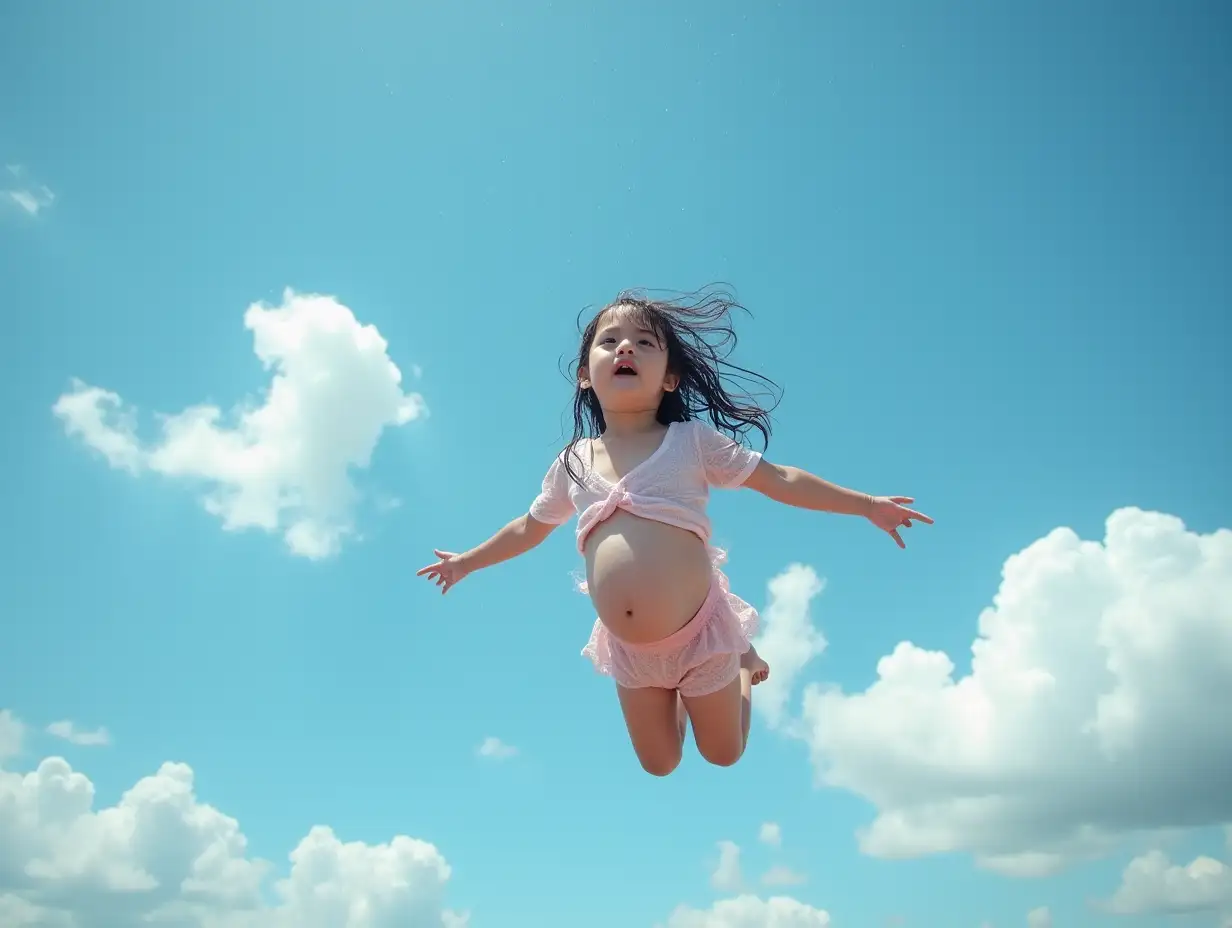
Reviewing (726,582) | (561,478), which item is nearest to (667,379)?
(561,478)

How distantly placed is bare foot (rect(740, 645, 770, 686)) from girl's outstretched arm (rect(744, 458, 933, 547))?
135 cm

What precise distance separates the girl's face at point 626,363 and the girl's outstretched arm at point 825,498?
86 cm

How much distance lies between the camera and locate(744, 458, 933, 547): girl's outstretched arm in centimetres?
584

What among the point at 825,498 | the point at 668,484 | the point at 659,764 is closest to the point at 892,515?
the point at 825,498

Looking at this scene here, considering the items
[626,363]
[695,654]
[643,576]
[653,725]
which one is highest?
[626,363]

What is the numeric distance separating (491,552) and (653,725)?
5.20 ft

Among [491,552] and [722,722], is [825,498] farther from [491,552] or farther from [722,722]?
[491,552]

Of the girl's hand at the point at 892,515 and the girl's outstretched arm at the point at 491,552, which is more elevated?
the girl's outstretched arm at the point at 491,552

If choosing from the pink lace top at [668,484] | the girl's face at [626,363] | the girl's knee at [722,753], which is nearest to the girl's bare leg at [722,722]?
the girl's knee at [722,753]

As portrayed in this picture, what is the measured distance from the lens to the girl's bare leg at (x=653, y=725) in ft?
19.9

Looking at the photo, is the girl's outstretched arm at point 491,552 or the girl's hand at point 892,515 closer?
the girl's hand at point 892,515

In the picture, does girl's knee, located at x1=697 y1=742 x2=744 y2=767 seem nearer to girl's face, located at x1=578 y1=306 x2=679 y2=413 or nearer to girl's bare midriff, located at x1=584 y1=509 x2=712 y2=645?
girl's bare midriff, located at x1=584 y1=509 x2=712 y2=645

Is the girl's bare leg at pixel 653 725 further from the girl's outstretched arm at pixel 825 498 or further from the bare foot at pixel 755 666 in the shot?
the girl's outstretched arm at pixel 825 498

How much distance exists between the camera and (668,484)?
580 cm
